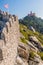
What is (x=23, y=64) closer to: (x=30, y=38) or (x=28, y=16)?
(x=30, y=38)

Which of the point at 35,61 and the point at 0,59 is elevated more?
the point at 0,59

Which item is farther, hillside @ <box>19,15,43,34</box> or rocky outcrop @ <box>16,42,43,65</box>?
hillside @ <box>19,15,43,34</box>

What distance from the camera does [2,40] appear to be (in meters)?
17.3

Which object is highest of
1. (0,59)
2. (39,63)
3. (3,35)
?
(3,35)

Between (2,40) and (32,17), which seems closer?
(2,40)

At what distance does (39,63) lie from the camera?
101 ft

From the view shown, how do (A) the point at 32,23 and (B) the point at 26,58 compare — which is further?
(A) the point at 32,23

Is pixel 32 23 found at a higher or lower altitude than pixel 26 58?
higher

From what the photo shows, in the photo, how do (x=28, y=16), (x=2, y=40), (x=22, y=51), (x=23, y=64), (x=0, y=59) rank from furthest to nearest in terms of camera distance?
1. (x=28, y=16)
2. (x=22, y=51)
3. (x=23, y=64)
4. (x=2, y=40)
5. (x=0, y=59)

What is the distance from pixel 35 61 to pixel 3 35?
12.9 metres

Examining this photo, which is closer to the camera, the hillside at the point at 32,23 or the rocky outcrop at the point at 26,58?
the rocky outcrop at the point at 26,58

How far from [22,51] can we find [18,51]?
→ 1.35 m

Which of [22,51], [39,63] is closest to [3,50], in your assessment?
[22,51]

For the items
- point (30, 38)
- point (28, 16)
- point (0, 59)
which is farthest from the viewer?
point (28, 16)
